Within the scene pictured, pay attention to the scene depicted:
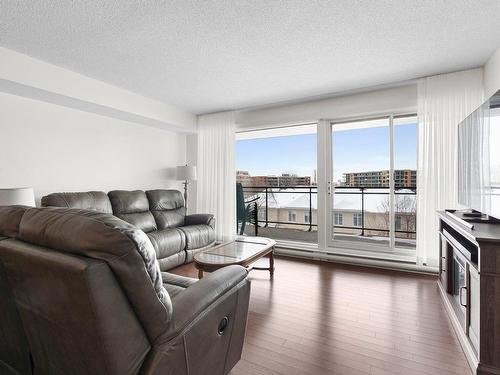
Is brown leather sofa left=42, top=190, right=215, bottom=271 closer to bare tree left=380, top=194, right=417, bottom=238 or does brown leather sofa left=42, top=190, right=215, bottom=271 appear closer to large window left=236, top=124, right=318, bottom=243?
large window left=236, top=124, right=318, bottom=243

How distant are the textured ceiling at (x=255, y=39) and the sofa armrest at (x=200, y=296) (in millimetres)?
1845

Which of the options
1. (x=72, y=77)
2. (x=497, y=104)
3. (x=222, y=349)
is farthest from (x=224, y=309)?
(x=72, y=77)

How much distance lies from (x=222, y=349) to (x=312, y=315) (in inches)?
45.0

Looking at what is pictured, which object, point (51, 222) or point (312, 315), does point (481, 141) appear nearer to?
point (312, 315)

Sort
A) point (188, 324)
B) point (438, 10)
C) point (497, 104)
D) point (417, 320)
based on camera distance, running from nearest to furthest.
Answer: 1. point (188, 324)
2. point (497, 104)
3. point (438, 10)
4. point (417, 320)

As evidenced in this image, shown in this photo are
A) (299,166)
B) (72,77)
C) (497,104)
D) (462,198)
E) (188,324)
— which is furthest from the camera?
(299,166)

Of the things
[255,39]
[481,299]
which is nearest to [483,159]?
[481,299]

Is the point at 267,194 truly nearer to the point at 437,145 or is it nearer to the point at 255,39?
the point at 437,145

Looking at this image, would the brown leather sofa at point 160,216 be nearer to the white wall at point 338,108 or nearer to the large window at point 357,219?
the white wall at point 338,108

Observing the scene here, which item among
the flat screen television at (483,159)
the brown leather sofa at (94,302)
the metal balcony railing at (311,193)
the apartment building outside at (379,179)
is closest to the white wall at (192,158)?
the metal balcony railing at (311,193)

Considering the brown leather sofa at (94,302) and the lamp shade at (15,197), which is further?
the lamp shade at (15,197)

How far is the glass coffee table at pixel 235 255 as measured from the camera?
244cm

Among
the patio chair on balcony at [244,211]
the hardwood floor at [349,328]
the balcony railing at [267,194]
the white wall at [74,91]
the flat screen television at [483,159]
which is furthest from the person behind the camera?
the balcony railing at [267,194]

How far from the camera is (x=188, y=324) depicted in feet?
3.53
